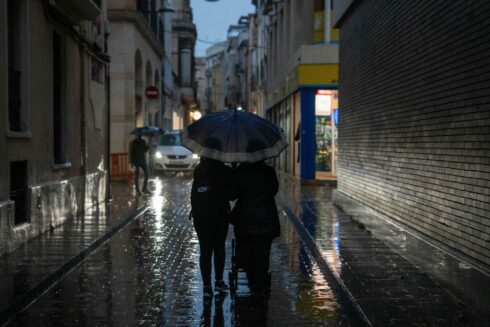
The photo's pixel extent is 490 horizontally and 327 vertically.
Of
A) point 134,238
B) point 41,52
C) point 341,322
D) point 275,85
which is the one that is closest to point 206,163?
point 341,322

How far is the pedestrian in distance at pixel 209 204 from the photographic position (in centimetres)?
662

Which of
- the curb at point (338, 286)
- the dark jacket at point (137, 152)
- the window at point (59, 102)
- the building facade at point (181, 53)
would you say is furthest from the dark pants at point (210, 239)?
the building facade at point (181, 53)

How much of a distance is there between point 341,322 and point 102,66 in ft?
38.4

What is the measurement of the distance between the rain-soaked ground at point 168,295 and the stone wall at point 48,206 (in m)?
1.14

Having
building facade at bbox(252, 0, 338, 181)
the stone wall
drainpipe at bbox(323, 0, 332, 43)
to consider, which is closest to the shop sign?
building facade at bbox(252, 0, 338, 181)

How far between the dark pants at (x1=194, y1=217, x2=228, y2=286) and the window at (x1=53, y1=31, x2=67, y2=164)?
6.54 m

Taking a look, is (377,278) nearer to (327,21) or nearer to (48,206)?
(48,206)

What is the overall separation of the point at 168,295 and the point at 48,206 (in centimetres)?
487

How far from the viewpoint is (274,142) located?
261 inches

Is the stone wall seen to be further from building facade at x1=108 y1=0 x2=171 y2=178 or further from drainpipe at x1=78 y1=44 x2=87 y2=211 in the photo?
building facade at x1=108 y1=0 x2=171 y2=178

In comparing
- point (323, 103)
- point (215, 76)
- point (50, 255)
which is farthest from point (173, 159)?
point (215, 76)

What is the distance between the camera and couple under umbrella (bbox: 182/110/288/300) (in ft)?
21.4

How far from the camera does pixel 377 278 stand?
7707 millimetres

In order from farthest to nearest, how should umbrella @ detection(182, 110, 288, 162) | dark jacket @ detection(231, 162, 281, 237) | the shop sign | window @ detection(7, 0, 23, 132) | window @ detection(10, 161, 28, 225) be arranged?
1. the shop sign
2. window @ detection(7, 0, 23, 132)
3. window @ detection(10, 161, 28, 225)
4. dark jacket @ detection(231, 162, 281, 237)
5. umbrella @ detection(182, 110, 288, 162)
